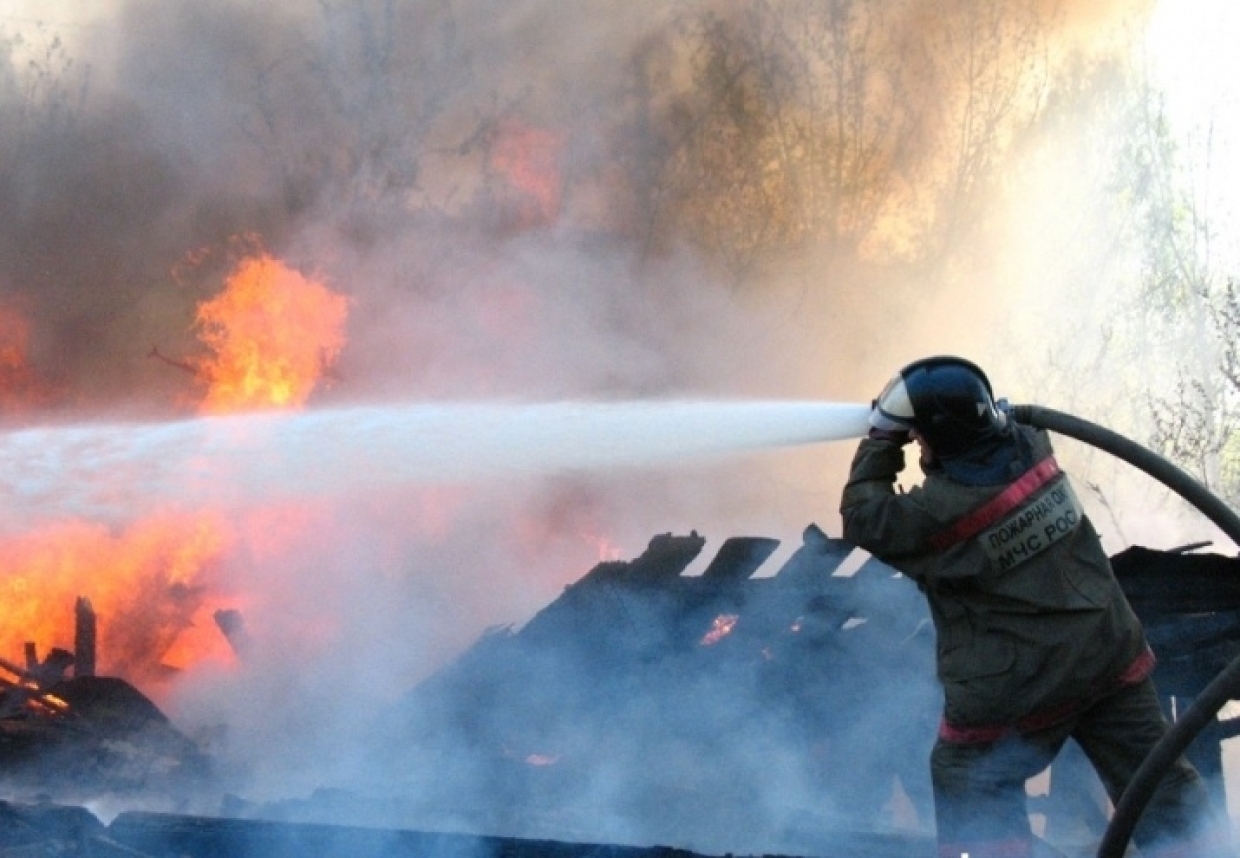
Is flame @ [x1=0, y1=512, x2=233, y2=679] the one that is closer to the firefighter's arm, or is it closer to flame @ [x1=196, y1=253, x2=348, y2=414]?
flame @ [x1=196, y1=253, x2=348, y2=414]

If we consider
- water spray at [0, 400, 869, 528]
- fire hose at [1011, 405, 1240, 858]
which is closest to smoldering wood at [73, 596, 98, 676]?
water spray at [0, 400, 869, 528]

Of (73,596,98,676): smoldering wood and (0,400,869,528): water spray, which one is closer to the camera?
(0,400,869,528): water spray

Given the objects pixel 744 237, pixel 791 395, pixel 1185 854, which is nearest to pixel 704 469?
pixel 791 395

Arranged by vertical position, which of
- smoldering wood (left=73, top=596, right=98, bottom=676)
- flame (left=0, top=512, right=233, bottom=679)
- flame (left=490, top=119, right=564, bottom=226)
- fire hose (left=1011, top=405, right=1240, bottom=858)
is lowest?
fire hose (left=1011, top=405, right=1240, bottom=858)

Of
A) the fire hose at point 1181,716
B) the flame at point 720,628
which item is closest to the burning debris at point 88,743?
the flame at point 720,628

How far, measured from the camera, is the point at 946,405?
4.02 metres

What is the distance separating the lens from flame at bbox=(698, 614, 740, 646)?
632 cm

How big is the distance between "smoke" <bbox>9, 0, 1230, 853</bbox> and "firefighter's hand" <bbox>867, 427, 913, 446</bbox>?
6.05m

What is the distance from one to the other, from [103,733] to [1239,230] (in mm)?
12122

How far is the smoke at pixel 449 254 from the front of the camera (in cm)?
1080

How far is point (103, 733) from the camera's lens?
674cm

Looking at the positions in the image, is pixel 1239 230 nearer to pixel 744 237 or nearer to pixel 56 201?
pixel 744 237

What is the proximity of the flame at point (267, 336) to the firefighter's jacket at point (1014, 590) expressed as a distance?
726 cm

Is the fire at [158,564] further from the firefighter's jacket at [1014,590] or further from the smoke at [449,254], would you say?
the firefighter's jacket at [1014,590]
